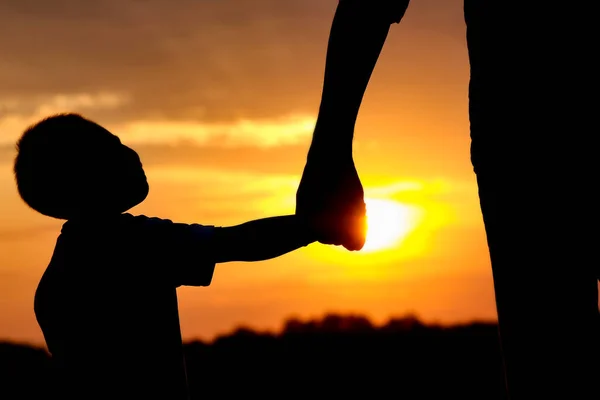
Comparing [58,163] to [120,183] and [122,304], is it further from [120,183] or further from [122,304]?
[122,304]

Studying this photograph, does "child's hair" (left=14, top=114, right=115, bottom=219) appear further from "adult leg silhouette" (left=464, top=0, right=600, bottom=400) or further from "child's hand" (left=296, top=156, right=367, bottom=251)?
"adult leg silhouette" (left=464, top=0, right=600, bottom=400)

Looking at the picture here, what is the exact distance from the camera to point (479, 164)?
7.20 ft

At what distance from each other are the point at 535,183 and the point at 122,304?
1480 millimetres

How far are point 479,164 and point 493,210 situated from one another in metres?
0.13

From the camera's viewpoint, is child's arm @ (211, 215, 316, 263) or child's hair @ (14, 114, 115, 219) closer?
child's arm @ (211, 215, 316, 263)

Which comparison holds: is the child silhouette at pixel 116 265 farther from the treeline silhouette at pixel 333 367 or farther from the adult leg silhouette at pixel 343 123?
the treeline silhouette at pixel 333 367

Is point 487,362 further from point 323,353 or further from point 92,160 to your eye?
point 92,160

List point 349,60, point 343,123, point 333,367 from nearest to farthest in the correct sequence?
point 349,60
point 343,123
point 333,367

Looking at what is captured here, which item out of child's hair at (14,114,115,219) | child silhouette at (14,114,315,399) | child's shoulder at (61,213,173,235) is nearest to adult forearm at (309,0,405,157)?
child silhouette at (14,114,315,399)

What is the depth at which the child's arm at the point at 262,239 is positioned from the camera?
2738mm

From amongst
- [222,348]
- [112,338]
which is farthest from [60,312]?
[222,348]

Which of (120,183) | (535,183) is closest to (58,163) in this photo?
(120,183)

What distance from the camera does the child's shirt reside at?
108 inches

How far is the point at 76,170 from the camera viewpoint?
116 inches
